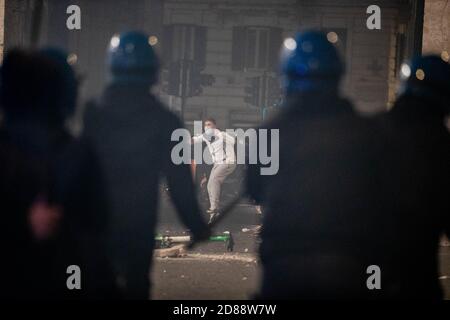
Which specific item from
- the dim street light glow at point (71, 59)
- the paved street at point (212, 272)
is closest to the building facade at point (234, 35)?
the dim street light glow at point (71, 59)

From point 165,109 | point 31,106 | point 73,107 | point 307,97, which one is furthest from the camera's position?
point 165,109

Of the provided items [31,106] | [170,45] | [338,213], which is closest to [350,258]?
[338,213]

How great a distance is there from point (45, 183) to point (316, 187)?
98 cm

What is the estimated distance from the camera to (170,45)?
39.0 ft

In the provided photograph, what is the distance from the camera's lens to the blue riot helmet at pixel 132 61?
3.63 meters

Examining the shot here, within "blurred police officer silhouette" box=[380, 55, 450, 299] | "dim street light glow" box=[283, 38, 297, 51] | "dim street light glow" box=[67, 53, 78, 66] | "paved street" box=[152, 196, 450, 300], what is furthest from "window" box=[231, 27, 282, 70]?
"dim street light glow" box=[283, 38, 297, 51]

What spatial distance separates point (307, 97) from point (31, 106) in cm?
101

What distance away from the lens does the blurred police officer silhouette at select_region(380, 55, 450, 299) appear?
133 inches

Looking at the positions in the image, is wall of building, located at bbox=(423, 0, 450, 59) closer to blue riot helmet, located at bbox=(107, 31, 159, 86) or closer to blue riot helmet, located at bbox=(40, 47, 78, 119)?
blue riot helmet, located at bbox=(107, 31, 159, 86)

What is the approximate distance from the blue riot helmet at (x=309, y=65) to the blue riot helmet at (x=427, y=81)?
428mm

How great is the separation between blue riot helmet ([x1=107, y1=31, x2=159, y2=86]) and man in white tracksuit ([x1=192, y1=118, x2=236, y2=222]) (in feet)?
25.8
